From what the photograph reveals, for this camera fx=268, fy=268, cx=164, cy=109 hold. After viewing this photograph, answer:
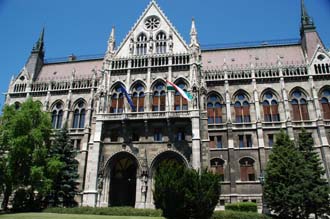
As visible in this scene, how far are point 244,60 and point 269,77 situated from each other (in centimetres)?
771

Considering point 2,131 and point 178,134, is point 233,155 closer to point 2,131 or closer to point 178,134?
point 178,134

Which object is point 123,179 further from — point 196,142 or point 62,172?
point 196,142

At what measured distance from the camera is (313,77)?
1566 inches

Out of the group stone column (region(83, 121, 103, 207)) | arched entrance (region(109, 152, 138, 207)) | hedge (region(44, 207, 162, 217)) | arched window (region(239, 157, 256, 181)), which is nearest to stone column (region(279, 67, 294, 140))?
arched window (region(239, 157, 256, 181))

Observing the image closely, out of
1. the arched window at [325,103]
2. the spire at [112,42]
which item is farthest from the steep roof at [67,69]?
the arched window at [325,103]

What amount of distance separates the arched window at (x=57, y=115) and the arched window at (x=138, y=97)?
14759 millimetres

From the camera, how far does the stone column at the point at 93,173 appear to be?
3007cm

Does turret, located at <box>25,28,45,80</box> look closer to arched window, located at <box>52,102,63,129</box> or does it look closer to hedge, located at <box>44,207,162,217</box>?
arched window, located at <box>52,102,63,129</box>

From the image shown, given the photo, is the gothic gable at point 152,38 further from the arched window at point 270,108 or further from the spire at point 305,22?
the spire at point 305,22

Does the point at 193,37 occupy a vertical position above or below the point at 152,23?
below

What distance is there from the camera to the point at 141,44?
39344 millimetres

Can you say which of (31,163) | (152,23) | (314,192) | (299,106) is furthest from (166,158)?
(299,106)

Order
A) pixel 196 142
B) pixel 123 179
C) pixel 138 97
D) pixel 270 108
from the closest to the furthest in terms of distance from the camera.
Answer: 1. pixel 196 142
2. pixel 123 179
3. pixel 138 97
4. pixel 270 108

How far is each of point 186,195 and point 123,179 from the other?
17.8 m
